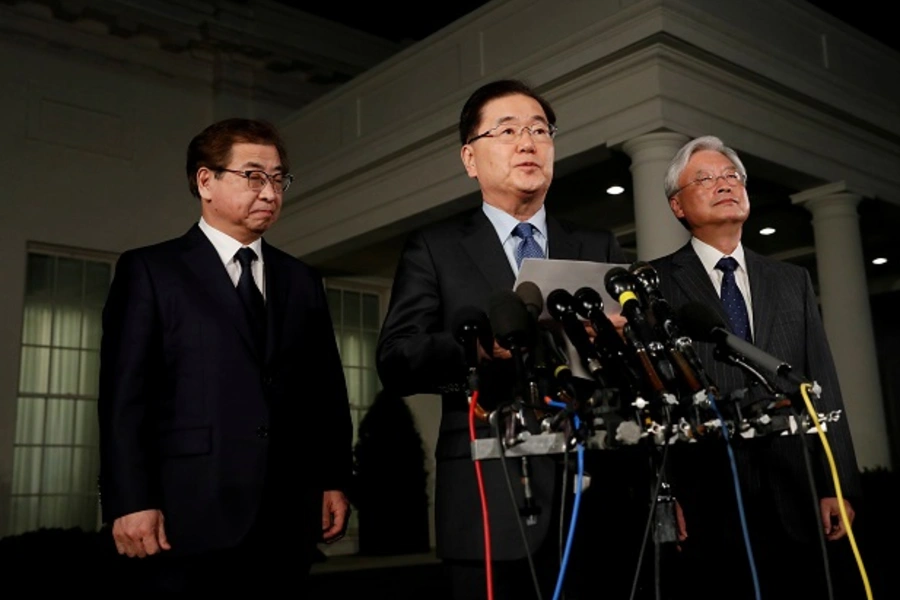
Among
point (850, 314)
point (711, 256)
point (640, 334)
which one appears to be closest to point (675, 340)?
point (640, 334)

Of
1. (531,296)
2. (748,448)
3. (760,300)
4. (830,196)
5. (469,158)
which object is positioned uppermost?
(830,196)

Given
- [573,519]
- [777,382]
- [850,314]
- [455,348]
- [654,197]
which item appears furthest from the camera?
A: [850,314]

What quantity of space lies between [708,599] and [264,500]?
1127mm

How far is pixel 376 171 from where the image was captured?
893 cm

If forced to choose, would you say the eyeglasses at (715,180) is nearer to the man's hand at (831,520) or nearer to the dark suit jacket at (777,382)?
the dark suit jacket at (777,382)

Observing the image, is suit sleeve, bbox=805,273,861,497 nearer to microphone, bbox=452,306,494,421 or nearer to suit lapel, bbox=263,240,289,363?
microphone, bbox=452,306,494,421

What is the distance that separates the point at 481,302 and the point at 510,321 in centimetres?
52

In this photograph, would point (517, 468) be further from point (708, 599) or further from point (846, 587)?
point (846, 587)

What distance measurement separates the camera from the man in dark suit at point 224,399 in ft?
6.82

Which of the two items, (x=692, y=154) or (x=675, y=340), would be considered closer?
(x=675, y=340)

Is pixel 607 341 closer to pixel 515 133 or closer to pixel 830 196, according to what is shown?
pixel 515 133

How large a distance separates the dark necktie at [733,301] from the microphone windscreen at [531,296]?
110cm

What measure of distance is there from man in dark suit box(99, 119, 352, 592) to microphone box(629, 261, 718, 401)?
3.42 feet

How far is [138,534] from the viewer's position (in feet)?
6.63
